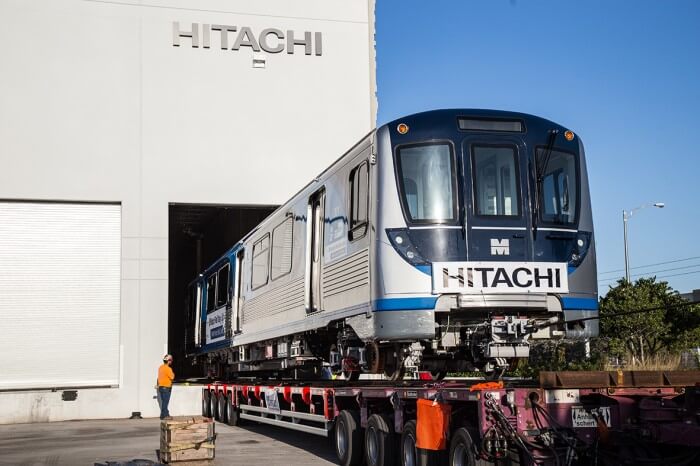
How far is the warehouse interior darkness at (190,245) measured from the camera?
31.4 metres

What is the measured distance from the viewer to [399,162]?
9.96 metres

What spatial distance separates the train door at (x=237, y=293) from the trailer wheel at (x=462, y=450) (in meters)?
10.8

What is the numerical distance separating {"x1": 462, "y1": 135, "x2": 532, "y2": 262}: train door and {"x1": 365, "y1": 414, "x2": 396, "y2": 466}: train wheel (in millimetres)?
2055

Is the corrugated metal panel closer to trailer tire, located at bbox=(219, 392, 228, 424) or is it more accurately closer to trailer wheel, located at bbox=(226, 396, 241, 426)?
trailer tire, located at bbox=(219, 392, 228, 424)

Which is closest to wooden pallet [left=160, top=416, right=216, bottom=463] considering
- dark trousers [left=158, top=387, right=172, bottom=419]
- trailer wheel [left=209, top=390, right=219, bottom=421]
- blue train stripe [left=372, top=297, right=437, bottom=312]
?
blue train stripe [left=372, top=297, right=437, bottom=312]

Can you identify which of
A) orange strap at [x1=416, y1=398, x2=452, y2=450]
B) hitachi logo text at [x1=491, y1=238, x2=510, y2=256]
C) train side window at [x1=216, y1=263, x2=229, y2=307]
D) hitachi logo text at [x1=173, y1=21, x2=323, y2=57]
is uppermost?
hitachi logo text at [x1=173, y1=21, x2=323, y2=57]

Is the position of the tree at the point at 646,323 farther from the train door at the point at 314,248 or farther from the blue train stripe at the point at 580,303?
the blue train stripe at the point at 580,303

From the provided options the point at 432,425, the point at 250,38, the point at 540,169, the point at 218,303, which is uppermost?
the point at 250,38

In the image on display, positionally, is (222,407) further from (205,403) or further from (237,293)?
(237,293)

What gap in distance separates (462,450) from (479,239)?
8.80 ft

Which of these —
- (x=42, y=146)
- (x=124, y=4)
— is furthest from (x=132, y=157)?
(x=124, y=4)

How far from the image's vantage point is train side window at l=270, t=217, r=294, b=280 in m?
14.0

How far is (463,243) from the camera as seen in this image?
9.66m

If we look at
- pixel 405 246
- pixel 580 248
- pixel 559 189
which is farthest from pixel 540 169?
pixel 405 246
